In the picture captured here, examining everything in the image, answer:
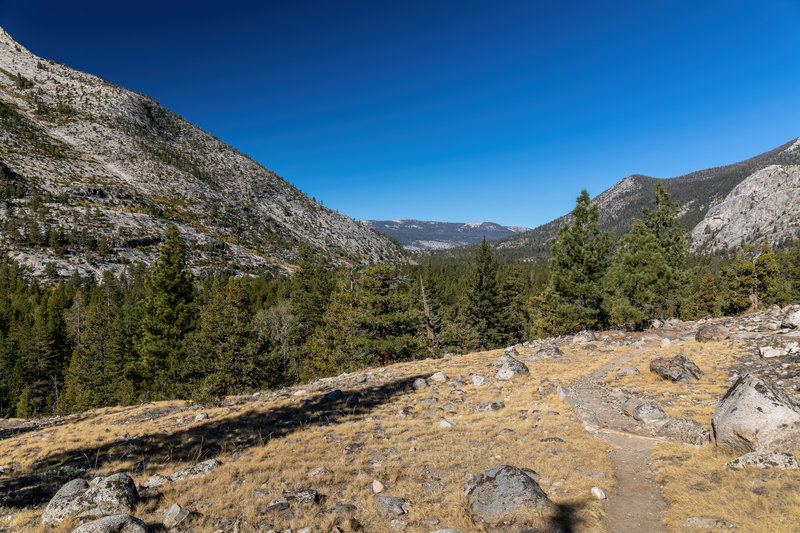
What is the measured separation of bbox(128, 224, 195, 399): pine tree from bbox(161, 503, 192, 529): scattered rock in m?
28.0

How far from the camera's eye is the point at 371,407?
1716 centimetres

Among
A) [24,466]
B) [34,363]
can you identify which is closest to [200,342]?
[24,466]

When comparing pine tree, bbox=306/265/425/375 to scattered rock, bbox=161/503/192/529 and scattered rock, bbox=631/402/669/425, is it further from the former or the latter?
scattered rock, bbox=161/503/192/529

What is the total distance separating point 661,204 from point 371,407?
35.7 m

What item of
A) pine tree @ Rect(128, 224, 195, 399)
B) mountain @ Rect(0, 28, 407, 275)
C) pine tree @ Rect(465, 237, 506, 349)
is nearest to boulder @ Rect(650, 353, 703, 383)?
pine tree @ Rect(465, 237, 506, 349)

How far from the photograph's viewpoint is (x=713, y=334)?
22000 millimetres

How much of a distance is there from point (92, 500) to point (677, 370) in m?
21.7

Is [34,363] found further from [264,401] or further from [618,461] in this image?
[618,461]

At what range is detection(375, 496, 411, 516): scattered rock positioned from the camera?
7453mm

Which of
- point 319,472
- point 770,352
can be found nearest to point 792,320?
point 770,352

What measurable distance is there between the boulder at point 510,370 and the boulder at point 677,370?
256 inches

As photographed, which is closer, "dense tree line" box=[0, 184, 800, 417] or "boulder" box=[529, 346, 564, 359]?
"boulder" box=[529, 346, 564, 359]

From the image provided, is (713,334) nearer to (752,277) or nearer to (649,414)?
(649,414)

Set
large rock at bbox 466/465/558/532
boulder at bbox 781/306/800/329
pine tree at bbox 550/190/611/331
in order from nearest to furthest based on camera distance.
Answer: large rock at bbox 466/465/558/532, boulder at bbox 781/306/800/329, pine tree at bbox 550/190/611/331
